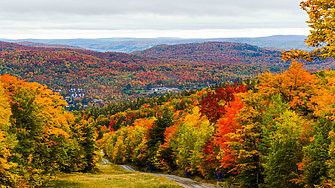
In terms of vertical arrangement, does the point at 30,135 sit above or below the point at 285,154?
above

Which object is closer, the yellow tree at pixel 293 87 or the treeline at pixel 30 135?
the treeline at pixel 30 135

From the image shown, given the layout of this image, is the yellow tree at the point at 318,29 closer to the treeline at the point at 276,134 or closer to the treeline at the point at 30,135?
the treeline at the point at 276,134

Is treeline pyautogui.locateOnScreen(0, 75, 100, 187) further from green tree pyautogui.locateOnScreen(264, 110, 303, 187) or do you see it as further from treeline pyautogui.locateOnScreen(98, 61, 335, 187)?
green tree pyautogui.locateOnScreen(264, 110, 303, 187)

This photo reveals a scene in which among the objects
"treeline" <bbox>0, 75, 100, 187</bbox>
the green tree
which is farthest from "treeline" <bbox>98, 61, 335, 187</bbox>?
"treeline" <bbox>0, 75, 100, 187</bbox>

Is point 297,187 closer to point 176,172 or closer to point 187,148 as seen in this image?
point 187,148

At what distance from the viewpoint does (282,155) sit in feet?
87.1

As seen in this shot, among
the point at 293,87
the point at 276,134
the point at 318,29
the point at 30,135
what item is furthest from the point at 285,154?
the point at 30,135

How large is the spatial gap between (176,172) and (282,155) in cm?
3769

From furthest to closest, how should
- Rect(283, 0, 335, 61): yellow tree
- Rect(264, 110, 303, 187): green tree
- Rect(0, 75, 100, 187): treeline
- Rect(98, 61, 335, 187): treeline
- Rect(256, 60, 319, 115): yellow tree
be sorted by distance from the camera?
Rect(256, 60, 319, 115): yellow tree
Rect(264, 110, 303, 187): green tree
Rect(0, 75, 100, 187): treeline
Rect(98, 61, 335, 187): treeline
Rect(283, 0, 335, 61): yellow tree

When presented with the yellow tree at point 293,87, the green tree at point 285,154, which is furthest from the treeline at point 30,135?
the yellow tree at point 293,87

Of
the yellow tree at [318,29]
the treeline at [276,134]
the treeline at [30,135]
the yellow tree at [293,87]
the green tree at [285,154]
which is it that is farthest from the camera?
the yellow tree at [293,87]

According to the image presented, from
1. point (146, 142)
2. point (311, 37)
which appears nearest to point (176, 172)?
point (146, 142)

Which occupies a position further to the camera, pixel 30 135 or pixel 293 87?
pixel 293 87

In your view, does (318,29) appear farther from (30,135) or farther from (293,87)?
(30,135)
